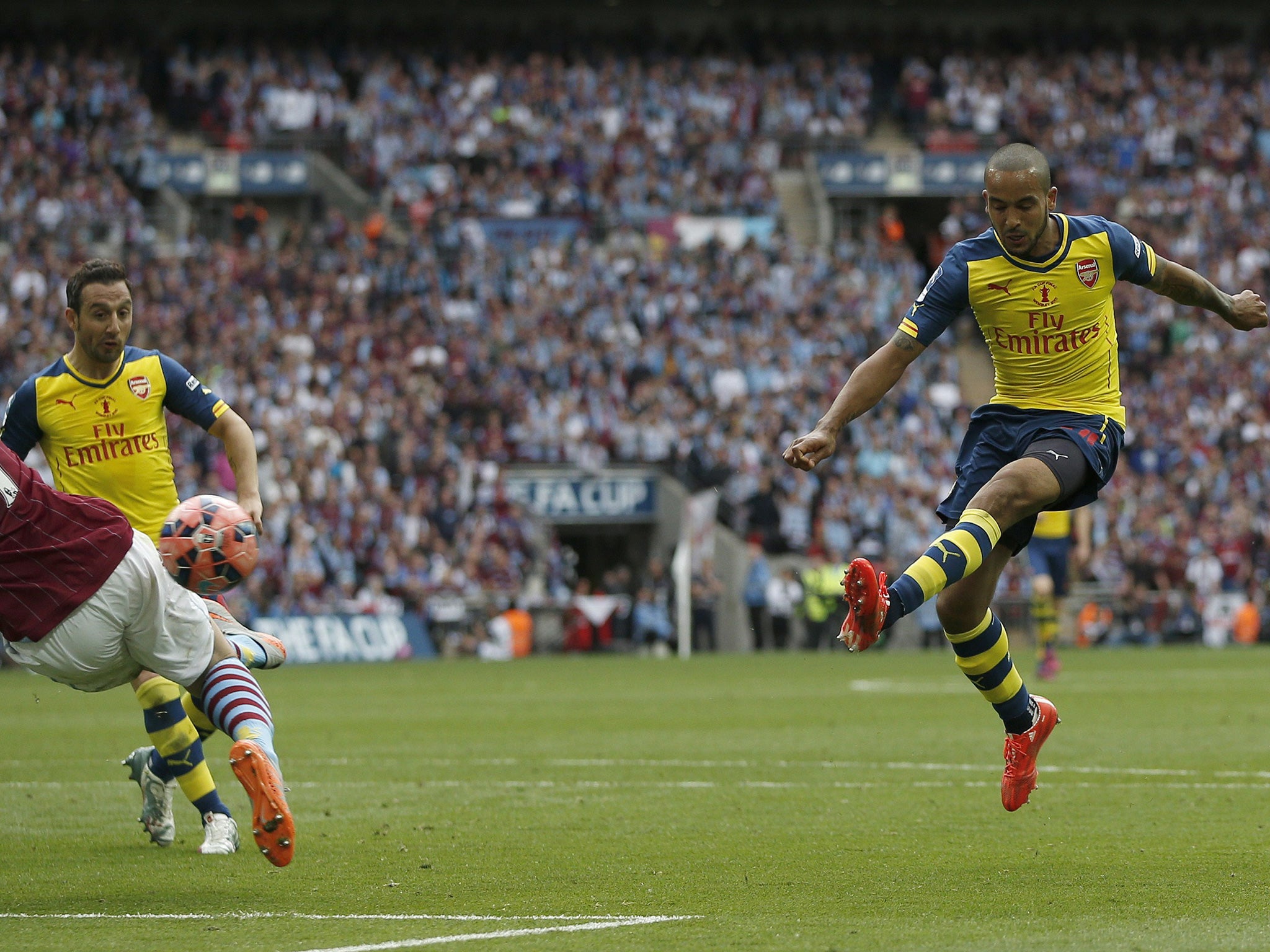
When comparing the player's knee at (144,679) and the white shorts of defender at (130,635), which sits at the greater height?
the white shorts of defender at (130,635)

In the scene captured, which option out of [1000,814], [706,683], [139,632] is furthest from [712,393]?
[139,632]

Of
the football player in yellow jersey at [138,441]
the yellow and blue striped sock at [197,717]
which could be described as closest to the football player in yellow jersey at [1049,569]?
the yellow and blue striped sock at [197,717]

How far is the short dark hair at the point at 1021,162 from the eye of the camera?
7.20 metres

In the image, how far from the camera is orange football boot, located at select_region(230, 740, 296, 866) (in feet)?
19.0

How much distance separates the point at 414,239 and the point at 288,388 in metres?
6.02

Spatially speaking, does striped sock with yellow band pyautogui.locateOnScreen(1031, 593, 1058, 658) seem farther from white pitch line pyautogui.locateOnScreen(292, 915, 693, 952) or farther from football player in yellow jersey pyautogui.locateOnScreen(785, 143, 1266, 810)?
white pitch line pyautogui.locateOnScreen(292, 915, 693, 952)

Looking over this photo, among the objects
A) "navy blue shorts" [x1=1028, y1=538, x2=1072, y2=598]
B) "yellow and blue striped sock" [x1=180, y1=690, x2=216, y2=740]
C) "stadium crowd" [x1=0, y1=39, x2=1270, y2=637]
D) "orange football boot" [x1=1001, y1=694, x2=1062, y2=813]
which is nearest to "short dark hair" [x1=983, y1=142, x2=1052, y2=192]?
"orange football boot" [x1=1001, y1=694, x2=1062, y2=813]

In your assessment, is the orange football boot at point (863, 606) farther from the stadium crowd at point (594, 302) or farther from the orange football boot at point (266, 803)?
the stadium crowd at point (594, 302)

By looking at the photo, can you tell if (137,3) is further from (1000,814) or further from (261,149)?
(1000,814)

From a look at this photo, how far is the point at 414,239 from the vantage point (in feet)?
110

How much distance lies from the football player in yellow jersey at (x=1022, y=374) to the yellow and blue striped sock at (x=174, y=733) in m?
Answer: 2.78

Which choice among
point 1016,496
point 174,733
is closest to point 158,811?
point 174,733

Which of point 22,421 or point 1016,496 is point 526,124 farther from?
point 1016,496

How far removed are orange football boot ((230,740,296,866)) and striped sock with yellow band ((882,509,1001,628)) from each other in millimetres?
2255
